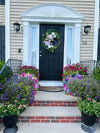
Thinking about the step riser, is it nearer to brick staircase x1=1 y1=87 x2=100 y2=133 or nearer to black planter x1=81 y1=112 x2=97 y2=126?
brick staircase x1=1 y1=87 x2=100 y2=133

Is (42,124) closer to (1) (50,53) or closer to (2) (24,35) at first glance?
(1) (50,53)

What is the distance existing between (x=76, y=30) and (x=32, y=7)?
1628 mm

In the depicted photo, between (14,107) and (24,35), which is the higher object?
(24,35)

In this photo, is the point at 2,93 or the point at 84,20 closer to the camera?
the point at 2,93

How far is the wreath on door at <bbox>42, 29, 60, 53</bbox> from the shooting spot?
4.04 metres

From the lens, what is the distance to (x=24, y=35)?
12.8 ft

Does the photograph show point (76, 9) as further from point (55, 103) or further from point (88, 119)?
point (88, 119)

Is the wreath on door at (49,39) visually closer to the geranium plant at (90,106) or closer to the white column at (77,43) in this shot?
the white column at (77,43)

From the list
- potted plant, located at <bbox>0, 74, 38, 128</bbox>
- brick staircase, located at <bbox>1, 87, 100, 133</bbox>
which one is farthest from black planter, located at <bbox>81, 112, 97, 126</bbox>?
potted plant, located at <bbox>0, 74, 38, 128</bbox>

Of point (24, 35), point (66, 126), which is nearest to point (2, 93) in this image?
point (66, 126)

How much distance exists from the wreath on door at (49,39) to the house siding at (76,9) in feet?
2.67

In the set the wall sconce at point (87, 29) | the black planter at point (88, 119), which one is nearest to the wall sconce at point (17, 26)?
the wall sconce at point (87, 29)

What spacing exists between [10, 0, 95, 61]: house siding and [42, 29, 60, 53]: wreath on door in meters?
0.81

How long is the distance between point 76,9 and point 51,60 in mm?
1911
